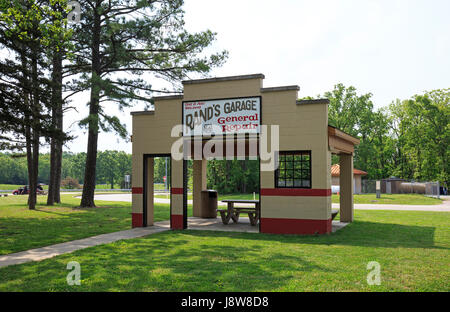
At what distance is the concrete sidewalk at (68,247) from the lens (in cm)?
819

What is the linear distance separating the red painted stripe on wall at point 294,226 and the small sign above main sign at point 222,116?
3.03 metres

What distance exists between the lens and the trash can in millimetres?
17203

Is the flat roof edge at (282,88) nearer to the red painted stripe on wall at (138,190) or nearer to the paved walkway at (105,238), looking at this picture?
the paved walkway at (105,238)

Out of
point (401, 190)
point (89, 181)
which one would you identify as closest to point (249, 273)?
point (89, 181)

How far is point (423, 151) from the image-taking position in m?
49.4

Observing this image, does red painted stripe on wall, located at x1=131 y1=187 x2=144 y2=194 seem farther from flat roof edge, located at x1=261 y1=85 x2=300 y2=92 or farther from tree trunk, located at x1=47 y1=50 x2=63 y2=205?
tree trunk, located at x1=47 y1=50 x2=63 y2=205

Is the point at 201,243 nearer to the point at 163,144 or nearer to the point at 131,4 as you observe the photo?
the point at 163,144

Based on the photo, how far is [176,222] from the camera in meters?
13.2

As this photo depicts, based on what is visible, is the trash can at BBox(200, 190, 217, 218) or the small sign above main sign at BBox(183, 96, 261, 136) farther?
the trash can at BBox(200, 190, 217, 218)

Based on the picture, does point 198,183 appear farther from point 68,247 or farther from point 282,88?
point 68,247

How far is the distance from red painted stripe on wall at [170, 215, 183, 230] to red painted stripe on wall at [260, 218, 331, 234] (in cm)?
294

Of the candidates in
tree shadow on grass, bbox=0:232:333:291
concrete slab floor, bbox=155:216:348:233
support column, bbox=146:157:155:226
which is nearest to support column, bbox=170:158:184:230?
concrete slab floor, bbox=155:216:348:233

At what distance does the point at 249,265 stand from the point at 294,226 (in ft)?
15.4

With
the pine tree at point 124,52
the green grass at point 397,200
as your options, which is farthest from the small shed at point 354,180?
the pine tree at point 124,52
